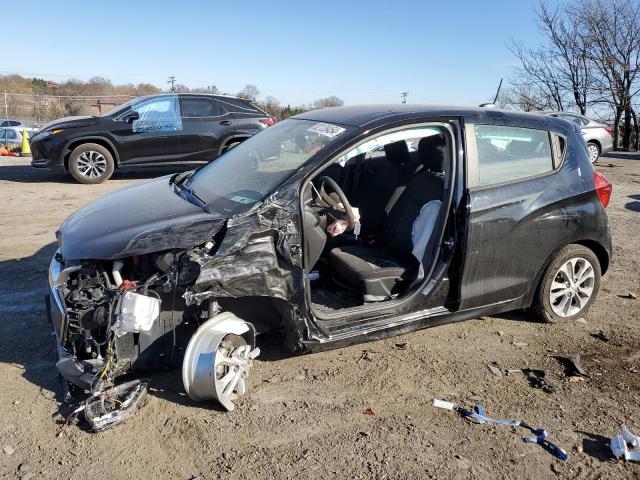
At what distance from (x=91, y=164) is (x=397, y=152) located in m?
7.61

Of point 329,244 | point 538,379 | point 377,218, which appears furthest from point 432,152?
point 538,379

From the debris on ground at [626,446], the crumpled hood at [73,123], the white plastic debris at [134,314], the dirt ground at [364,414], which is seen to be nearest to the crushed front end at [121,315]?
the white plastic debris at [134,314]

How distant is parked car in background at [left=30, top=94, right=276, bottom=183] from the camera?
10188 millimetres

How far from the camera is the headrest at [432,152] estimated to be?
Answer: 408cm

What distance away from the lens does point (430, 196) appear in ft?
13.6

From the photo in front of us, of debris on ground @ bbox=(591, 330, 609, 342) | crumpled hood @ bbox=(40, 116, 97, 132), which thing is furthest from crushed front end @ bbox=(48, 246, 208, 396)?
crumpled hood @ bbox=(40, 116, 97, 132)

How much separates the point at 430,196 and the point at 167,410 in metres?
2.35

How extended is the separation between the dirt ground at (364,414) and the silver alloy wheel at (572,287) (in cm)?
17

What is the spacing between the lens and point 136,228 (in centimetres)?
326

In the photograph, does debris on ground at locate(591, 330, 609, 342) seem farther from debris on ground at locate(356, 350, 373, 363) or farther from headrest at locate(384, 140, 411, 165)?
headrest at locate(384, 140, 411, 165)

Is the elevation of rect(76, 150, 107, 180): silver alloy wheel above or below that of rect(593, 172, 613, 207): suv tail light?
above

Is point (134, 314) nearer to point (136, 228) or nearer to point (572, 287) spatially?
point (136, 228)

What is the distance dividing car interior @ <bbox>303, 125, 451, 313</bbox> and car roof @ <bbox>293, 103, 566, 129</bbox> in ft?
0.40

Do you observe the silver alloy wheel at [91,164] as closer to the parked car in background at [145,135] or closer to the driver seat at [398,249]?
the parked car in background at [145,135]
